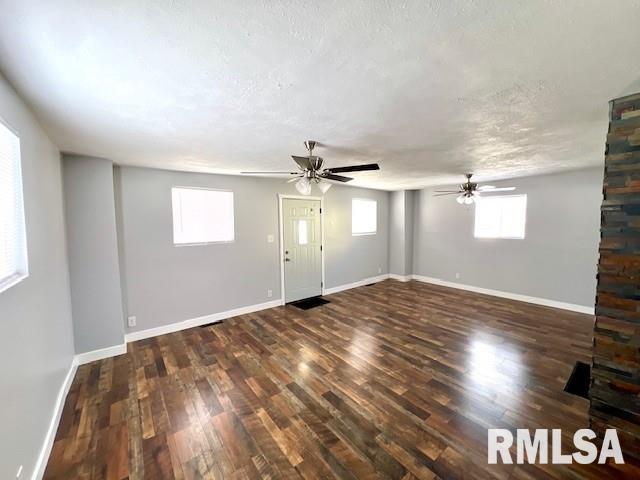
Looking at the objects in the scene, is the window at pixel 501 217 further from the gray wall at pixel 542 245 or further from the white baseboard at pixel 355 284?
the white baseboard at pixel 355 284

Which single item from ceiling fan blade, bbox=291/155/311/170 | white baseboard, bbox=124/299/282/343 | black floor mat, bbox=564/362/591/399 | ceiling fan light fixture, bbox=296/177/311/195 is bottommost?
black floor mat, bbox=564/362/591/399

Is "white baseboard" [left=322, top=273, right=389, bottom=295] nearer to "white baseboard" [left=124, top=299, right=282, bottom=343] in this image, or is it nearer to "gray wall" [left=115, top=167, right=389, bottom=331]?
"gray wall" [left=115, top=167, right=389, bottom=331]

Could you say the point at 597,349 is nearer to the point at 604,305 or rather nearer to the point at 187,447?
the point at 604,305

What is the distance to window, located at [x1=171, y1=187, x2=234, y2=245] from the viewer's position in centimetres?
385

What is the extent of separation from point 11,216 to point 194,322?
2818 mm

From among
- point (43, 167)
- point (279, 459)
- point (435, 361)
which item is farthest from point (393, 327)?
point (43, 167)

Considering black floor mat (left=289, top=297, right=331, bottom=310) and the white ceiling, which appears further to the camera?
black floor mat (left=289, top=297, right=331, bottom=310)

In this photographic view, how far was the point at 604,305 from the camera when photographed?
71.9 inches

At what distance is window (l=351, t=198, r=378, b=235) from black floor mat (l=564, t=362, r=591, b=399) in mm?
4228

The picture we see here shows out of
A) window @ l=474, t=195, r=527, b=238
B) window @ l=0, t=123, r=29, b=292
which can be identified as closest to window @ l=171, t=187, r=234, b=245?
window @ l=0, t=123, r=29, b=292

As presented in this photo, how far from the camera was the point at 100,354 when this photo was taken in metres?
3.11

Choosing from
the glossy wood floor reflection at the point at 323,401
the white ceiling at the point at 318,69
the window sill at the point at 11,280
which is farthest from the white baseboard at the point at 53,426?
the white ceiling at the point at 318,69

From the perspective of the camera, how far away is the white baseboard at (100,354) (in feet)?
9.86

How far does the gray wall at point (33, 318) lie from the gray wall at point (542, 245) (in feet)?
21.7
